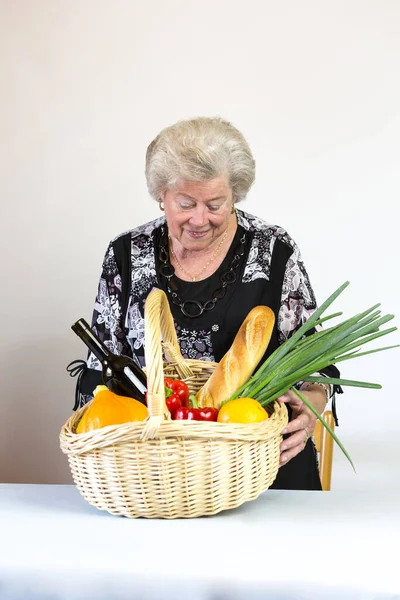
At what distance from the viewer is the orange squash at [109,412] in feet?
4.65

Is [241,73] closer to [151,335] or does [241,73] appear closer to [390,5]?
[390,5]

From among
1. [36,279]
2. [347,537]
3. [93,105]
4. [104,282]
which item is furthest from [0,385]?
[347,537]

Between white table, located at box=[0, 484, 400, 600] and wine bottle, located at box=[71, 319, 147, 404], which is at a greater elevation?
wine bottle, located at box=[71, 319, 147, 404]

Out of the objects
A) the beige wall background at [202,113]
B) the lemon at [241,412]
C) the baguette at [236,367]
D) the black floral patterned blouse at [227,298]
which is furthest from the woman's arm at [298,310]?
the beige wall background at [202,113]

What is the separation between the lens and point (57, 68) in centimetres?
347

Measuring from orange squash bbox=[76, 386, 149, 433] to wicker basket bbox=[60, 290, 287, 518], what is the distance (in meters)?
0.04

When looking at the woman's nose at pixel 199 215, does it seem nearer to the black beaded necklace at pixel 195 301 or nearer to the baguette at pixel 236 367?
the black beaded necklace at pixel 195 301

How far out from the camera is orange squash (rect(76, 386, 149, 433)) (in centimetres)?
142

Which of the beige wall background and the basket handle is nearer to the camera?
the basket handle

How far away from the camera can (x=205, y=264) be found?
2230 mm

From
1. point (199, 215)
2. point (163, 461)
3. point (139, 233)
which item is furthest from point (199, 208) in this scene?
point (163, 461)

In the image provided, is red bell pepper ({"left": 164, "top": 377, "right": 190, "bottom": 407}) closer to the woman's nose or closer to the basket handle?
the basket handle

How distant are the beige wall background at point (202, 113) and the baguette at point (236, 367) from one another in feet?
5.98

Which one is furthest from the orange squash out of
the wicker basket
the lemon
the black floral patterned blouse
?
the black floral patterned blouse
